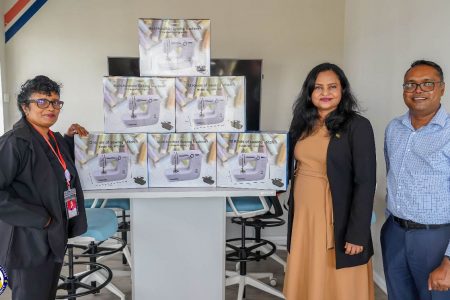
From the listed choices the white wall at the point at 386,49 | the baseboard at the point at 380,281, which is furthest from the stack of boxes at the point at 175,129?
the baseboard at the point at 380,281

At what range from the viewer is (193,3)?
365cm

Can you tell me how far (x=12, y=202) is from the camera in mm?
1448

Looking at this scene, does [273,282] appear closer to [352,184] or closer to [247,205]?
[247,205]

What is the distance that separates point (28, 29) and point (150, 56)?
88.5 inches

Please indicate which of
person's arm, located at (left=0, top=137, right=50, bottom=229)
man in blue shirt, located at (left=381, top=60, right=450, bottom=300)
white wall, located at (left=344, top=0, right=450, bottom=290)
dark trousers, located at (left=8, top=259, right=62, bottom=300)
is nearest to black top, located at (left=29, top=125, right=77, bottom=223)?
person's arm, located at (left=0, top=137, right=50, bottom=229)

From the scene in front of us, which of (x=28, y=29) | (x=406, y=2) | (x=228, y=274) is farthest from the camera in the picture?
(x=28, y=29)

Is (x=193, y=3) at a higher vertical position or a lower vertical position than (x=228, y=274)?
higher

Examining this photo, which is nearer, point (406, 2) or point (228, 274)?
point (406, 2)

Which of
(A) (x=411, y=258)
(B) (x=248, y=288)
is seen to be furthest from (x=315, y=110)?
(B) (x=248, y=288)

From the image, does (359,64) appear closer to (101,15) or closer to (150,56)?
(150,56)

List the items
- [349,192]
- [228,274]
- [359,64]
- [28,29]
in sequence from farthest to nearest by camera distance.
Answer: [28,29]
[359,64]
[228,274]
[349,192]

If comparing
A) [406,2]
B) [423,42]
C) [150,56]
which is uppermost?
[406,2]

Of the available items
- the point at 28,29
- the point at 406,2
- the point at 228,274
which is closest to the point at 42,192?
the point at 228,274

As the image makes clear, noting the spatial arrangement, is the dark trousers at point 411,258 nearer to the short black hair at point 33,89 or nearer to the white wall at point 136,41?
the short black hair at point 33,89
